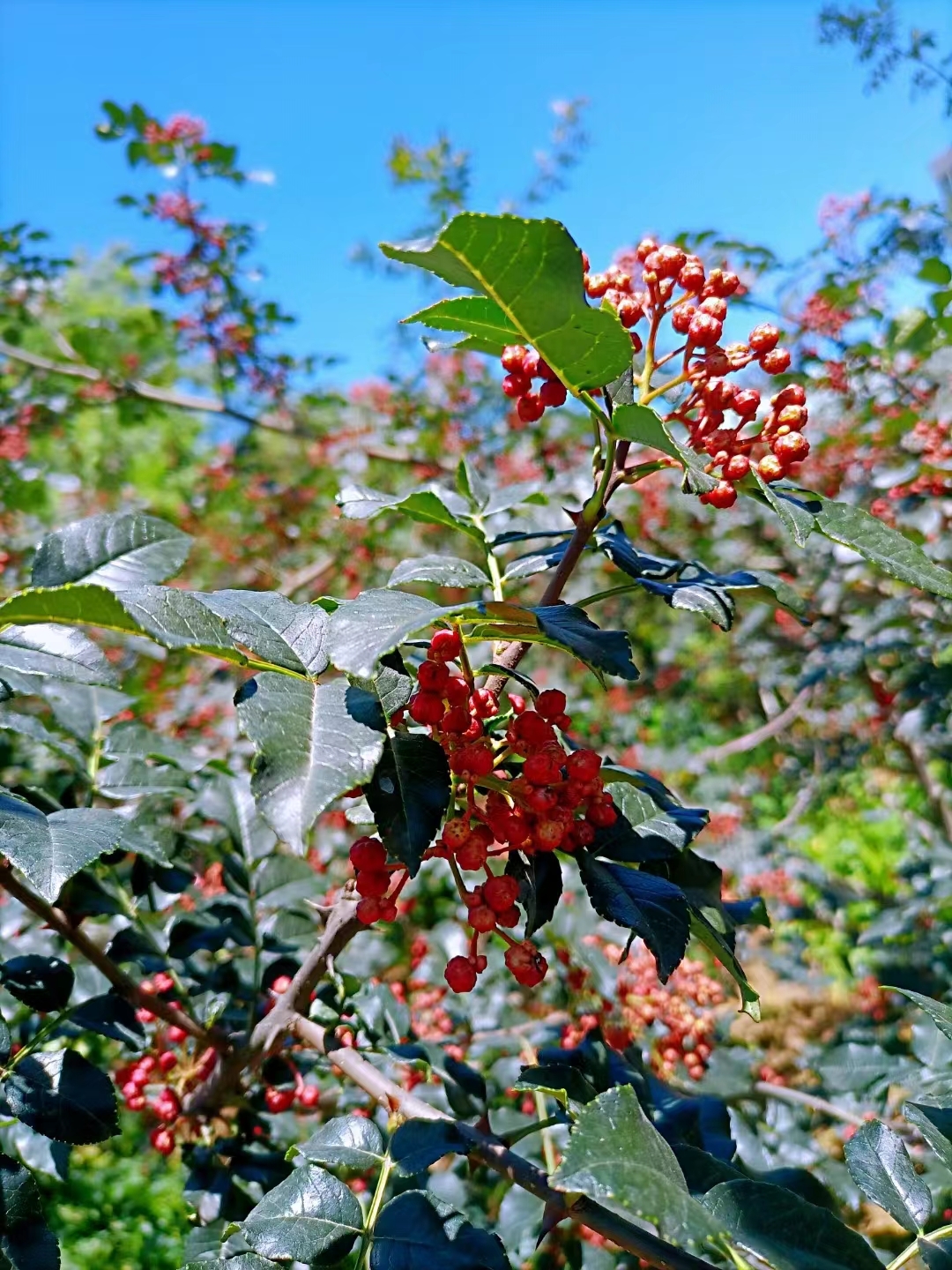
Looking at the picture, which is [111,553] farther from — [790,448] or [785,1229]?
[785,1229]

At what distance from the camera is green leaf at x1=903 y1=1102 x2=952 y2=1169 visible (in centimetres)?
67

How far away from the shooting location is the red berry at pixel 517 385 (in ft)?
2.72

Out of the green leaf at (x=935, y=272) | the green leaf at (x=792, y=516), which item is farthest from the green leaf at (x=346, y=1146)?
the green leaf at (x=935, y=272)

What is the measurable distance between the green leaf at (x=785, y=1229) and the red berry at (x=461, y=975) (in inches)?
10.3

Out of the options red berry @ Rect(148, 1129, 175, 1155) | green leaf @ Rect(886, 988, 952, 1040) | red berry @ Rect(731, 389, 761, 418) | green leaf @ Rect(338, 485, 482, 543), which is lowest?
red berry @ Rect(148, 1129, 175, 1155)

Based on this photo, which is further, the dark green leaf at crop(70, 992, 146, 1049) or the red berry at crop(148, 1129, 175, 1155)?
the red berry at crop(148, 1129, 175, 1155)

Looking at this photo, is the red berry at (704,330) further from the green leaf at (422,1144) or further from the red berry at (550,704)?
the green leaf at (422,1144)

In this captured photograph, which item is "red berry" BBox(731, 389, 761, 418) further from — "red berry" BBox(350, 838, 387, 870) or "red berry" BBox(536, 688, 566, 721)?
"red berry" BBox(350, 838, 387, 870)

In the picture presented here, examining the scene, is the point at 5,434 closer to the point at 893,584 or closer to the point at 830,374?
the point at 830,374

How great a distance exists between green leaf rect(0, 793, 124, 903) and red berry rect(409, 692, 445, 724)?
0.88 ft

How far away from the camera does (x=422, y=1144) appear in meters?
0.76

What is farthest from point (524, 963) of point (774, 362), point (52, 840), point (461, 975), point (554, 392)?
point (774, 362)

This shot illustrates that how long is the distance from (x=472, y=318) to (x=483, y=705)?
326 mm

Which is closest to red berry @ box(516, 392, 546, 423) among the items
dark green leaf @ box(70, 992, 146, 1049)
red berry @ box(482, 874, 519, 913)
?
red berry @ box(482, 874, 519, 913)
